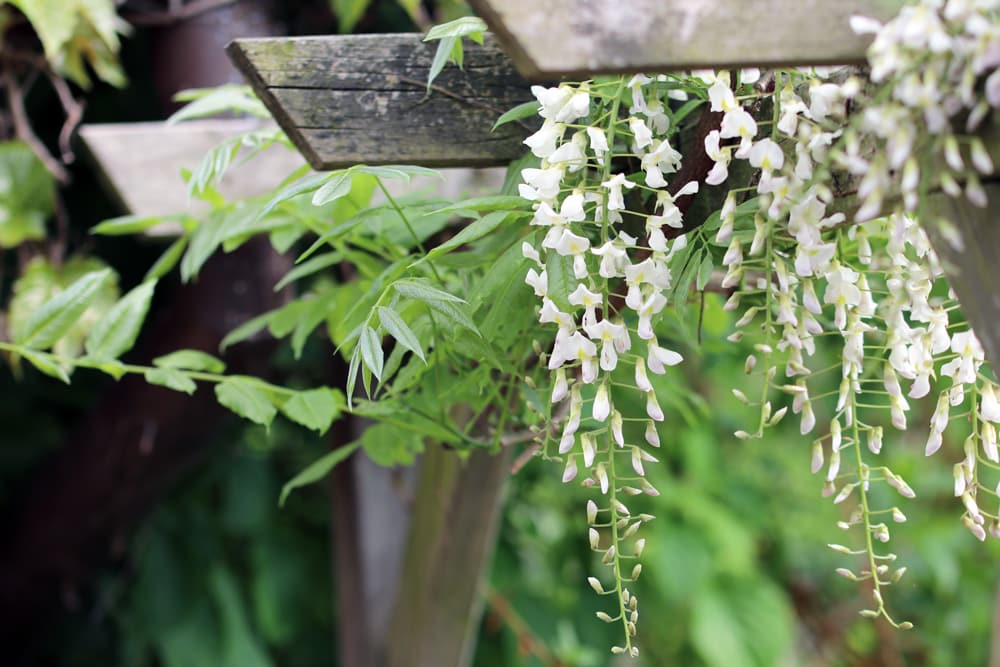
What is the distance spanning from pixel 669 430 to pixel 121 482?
1183mm

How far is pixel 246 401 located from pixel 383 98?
0.26 meters

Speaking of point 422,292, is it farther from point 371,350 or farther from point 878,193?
point 878,193

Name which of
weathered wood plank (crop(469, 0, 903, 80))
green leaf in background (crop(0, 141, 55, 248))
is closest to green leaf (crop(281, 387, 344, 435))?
weathered wood plank (crop(469, 0, 903, 80))

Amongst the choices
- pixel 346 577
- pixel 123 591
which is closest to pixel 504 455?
pixel 346 577

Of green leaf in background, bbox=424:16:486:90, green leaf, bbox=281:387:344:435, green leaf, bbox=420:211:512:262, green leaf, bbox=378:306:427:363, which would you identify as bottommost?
green leaf, bbox=281:387:344:435

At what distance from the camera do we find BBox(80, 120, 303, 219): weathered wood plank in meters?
1.22

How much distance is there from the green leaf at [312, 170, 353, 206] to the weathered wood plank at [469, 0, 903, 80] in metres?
0.19

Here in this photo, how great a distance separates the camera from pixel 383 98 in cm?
74

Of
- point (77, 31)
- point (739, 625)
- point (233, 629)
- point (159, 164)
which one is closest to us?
point (159, 164)

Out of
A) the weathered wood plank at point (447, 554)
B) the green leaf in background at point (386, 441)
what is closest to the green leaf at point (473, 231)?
the green leaf in background at point (386, 441)

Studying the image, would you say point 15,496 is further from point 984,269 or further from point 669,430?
point 984,269

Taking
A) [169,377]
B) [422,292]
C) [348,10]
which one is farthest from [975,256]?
[348,10]

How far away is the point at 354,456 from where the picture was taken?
62.8 inches

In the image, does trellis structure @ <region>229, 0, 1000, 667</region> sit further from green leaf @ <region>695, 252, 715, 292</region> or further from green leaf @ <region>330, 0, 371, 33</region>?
green leaf @ <region>330, 0, 371, 33</region>
